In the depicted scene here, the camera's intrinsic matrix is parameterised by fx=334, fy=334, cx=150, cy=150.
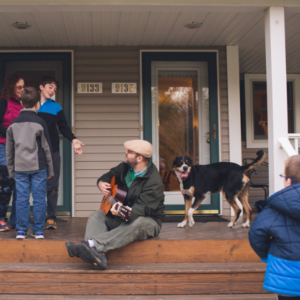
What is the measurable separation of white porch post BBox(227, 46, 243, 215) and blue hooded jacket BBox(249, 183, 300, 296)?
10.1ft

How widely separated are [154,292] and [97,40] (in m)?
3.39

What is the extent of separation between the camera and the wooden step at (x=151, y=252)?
300 cm

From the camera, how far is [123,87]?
16.0 feet

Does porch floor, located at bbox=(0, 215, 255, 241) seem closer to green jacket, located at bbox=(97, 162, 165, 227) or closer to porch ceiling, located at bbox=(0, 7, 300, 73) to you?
green jacket, located at bbox=(97, 162, 165, 227)

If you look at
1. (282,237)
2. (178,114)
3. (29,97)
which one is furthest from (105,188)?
(178,114)

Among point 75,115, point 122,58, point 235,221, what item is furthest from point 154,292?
point 122,58

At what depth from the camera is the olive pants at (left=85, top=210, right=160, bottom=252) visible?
275 cm

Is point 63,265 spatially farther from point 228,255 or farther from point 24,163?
point 228,255

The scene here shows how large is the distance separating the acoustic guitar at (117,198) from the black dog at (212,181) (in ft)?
3.05

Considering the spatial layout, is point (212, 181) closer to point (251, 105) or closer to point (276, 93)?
point (276, 93)

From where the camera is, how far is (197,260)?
9.93 ft

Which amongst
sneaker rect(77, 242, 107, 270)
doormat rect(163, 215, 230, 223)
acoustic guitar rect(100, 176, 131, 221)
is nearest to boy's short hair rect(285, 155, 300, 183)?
acoustic guitar rect(100, 176, 131, 221)

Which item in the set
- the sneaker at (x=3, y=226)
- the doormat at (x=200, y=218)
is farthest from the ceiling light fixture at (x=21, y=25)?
the doormat at (x=200, y=218)

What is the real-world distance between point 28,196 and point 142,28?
99.2 inches
